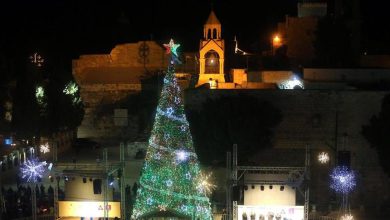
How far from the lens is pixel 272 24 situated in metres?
42.1

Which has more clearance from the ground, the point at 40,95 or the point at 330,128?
the point at 40,95

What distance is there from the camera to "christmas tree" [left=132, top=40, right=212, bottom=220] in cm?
1606

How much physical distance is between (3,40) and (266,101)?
18.6 meters

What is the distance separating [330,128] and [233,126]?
146 inches

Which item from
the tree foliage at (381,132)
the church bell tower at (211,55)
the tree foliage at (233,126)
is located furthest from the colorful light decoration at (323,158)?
the church bell tower at (211,55)

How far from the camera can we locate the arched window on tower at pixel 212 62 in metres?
29.4

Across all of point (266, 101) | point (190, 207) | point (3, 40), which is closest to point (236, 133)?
point (266, 101)

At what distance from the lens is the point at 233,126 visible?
68.1 ft

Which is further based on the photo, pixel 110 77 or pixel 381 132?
pixel 110 77

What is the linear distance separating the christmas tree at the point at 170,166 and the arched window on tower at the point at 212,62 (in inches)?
521

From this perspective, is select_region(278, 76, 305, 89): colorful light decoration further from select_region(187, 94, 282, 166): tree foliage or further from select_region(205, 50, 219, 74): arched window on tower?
select_region(205, 50, 219, 74): arched window on tower

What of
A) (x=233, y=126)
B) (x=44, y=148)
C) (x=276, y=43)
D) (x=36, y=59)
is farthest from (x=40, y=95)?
(x=276, y=43)

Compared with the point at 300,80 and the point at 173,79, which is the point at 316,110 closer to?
the point at 300,80

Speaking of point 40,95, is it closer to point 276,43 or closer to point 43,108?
point 43,108
